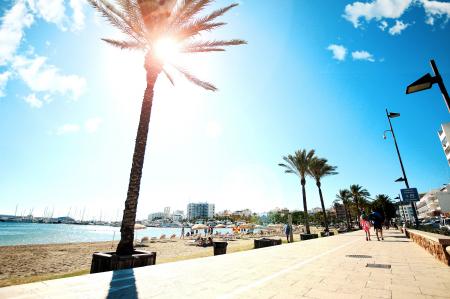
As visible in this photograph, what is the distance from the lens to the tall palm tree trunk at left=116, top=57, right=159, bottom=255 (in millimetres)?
7941

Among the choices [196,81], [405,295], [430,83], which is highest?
[196,81]

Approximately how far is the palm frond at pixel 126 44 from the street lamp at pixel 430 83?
10432mm

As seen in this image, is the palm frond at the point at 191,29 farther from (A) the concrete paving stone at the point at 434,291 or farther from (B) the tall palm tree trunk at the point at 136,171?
(A) the concrete paving stone at the point at 434,291

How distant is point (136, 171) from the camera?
8.70m

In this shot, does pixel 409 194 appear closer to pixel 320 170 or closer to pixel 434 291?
pixel 434 291

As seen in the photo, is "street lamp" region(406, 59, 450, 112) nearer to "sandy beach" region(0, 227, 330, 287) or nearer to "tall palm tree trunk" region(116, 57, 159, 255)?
"tall palm tree trunk" region(116, 57, 159, 255)

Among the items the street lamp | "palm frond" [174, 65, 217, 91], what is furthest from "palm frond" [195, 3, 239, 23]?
the street lamp

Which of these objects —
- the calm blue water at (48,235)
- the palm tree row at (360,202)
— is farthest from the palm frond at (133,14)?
the palm tree row at (360,202)

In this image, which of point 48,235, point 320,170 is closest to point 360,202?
→ point 320,170

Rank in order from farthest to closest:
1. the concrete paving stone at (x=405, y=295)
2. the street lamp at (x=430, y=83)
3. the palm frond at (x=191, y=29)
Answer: the palm frond at (x=191, y=29), the street lamp at (x=430, y=83), the concrete paving stone at (x=405, y=295)

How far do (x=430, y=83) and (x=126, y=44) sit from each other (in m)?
11.7

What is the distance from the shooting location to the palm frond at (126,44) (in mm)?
11103

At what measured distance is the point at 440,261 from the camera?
264 inches

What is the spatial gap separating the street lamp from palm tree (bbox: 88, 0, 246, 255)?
7386 mm
